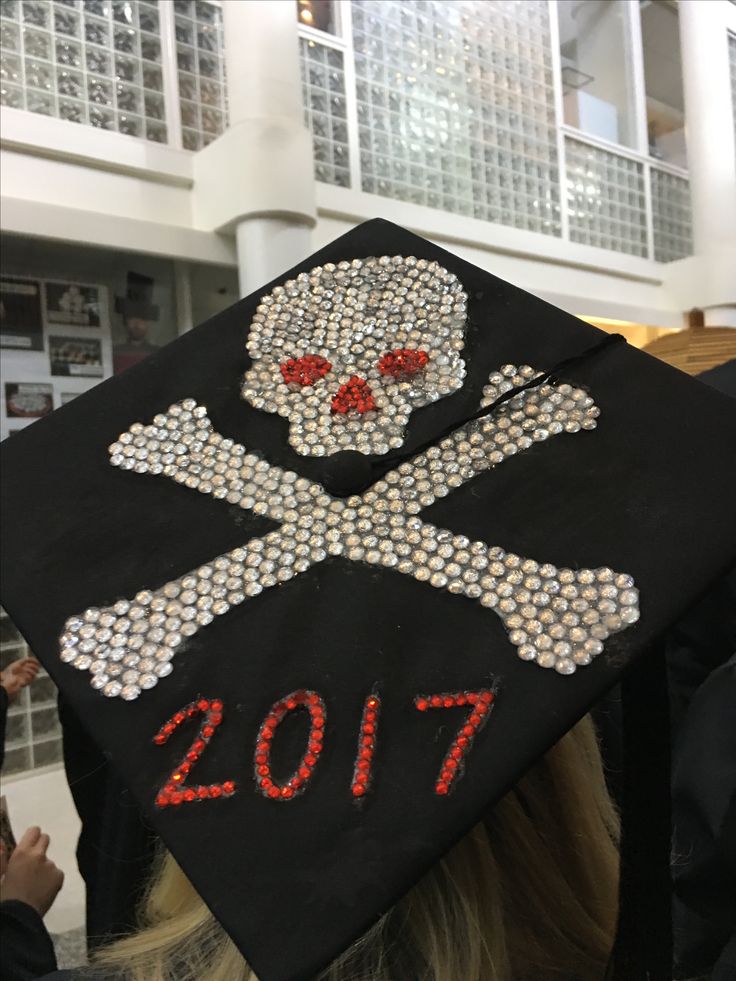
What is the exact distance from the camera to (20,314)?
161cm

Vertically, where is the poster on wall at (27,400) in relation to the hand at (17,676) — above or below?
above

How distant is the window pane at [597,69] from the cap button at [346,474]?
2.25 m

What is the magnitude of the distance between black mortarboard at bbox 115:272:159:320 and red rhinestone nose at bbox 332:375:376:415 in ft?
4.54

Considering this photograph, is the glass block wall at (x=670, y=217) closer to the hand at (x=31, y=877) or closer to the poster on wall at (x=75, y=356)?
the poster on wall at (x=75, y=356)

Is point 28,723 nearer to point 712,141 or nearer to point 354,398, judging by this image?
point 354,398

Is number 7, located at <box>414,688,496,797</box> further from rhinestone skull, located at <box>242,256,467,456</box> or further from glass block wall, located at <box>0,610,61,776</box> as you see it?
glass block wall, located at <box>0,610,61,776</box>

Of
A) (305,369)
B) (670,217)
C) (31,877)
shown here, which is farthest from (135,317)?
(670,217)

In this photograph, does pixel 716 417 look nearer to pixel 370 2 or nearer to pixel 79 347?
pixel 79 347

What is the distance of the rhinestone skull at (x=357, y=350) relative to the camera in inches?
18.8

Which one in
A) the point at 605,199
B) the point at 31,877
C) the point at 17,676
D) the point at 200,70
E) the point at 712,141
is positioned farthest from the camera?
the point at 605,199

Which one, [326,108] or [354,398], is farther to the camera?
[326,108]

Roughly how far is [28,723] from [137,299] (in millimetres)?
971

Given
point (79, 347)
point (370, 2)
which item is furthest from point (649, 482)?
point (370, 2)

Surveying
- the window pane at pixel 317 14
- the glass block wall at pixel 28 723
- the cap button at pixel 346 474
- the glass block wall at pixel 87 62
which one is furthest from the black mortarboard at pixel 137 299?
the cap button at pixel 346 474
